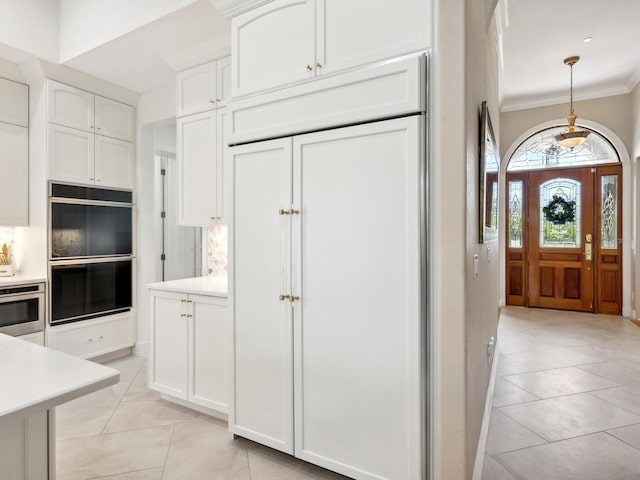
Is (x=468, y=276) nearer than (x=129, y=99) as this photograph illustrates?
Yes

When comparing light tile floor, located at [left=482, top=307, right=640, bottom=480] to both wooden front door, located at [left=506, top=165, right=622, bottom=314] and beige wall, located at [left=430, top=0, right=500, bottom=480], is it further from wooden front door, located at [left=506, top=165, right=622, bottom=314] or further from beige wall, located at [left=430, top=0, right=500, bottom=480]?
wooden front door, located at [left=506, top=165, right=622, bottom=314]

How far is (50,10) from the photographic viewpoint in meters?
3.31

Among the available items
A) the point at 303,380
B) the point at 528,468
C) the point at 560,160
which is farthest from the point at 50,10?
the point at 560,160

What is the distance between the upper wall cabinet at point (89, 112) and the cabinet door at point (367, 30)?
2.84 metres

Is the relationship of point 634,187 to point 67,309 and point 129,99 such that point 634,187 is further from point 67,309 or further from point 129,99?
point 67,309

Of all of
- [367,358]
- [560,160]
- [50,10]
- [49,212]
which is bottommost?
[367,358]

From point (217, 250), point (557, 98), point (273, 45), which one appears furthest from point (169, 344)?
point (557, 98)

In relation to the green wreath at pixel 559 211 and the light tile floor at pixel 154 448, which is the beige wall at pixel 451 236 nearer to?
the light tile floor at pixel 154 448

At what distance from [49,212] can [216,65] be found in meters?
2.04

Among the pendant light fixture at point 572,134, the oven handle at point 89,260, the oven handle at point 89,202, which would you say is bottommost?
the oven handle at point 89,260

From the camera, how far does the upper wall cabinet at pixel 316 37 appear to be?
5.68ft

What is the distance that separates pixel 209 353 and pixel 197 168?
5.00 ft

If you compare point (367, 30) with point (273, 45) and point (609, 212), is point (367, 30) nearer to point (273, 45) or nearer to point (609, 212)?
point (273, 45)

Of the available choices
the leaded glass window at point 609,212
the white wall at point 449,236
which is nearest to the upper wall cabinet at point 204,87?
the white wall at point 449,236
